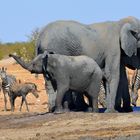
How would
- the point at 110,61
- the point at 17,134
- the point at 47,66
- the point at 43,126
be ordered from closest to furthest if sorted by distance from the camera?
the point at 17,134 → the point at 43,126 → the point at 47,66 → the point at 110,61

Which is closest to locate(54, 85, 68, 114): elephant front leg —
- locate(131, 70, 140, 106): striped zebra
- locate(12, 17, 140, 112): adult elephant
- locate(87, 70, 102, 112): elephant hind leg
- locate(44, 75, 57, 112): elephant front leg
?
locate(44, 75, 57, 112): elephant front leg

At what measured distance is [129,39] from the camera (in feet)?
60.4

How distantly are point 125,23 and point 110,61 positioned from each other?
1.06 m

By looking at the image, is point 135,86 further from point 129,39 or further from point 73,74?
point 73,74

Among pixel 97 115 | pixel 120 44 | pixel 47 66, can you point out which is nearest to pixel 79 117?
pixel 97 115

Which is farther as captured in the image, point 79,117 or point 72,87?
point 72,87

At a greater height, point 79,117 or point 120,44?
point 120,44

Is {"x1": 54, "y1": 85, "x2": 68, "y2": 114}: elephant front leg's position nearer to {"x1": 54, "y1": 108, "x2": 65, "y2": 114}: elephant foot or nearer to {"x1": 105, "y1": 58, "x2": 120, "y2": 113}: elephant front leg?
{"x1": 54, "y1": 108, "x2": 65, "y2": 114}: elephant foot

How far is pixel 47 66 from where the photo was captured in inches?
665

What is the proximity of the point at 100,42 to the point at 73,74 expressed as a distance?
1438 mm

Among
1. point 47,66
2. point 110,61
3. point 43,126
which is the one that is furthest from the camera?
point 110,61

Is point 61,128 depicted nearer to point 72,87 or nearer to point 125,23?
point 72,87

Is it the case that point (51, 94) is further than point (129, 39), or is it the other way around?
point (129, 39)

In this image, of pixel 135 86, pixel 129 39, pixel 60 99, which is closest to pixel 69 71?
pixel 60 99
